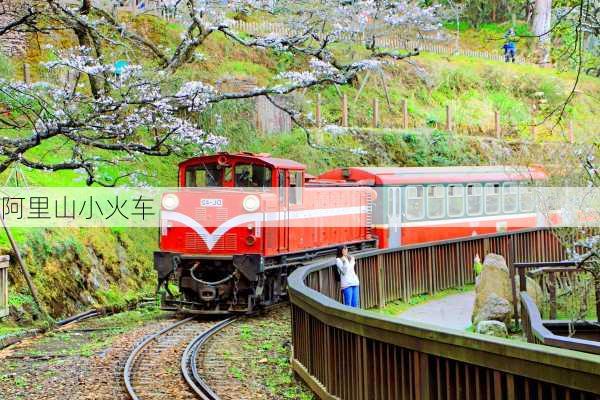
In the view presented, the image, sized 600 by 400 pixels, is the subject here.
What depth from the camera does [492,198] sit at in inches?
995

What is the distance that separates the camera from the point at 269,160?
51.7ft

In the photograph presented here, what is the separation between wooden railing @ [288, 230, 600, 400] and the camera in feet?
16.0

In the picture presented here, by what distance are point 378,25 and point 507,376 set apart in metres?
29.3

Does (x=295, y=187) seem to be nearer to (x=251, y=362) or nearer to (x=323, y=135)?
(x=251, y=362)

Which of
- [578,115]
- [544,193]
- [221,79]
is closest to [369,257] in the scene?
[544,193]

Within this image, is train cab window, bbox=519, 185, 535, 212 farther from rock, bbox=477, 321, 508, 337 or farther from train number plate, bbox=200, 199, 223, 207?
rock, bbox=477, 321, 508, 337

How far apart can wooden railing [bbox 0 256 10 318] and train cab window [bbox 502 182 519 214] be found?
16.9 meters

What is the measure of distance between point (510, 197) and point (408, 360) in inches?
813

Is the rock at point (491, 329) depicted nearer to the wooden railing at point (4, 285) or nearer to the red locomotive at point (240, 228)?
the red locomotive at point (240, 228)

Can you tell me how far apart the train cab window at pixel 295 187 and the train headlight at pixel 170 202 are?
233cm

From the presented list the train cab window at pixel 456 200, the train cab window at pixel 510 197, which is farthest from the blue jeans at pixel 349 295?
the train cab window at pixel 510 197

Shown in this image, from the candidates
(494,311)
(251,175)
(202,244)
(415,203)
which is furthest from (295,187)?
(415,203)

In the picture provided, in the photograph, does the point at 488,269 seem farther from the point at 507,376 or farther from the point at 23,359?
the point at 507,376

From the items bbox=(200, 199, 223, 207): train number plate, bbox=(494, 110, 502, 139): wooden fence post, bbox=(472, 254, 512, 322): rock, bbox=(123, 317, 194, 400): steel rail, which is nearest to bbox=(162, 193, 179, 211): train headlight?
bbox=(200, 199, 223, 207): train number plate
